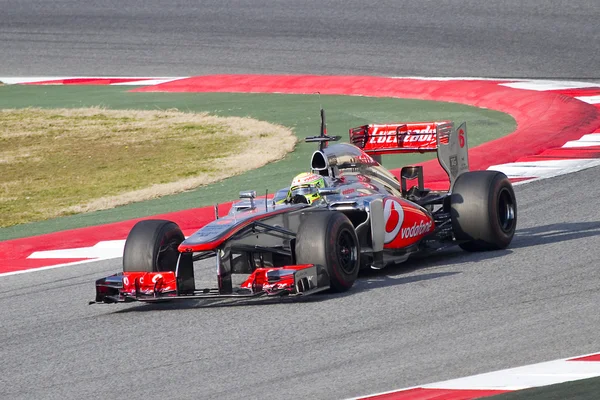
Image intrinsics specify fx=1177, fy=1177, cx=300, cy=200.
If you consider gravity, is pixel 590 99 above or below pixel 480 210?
above

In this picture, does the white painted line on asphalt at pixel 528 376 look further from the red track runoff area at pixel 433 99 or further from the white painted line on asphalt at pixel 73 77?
→ the white painted line on asphalt at pixel 73 77

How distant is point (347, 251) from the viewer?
8922 millimetres

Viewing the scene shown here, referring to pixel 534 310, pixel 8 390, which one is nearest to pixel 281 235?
pixel 534 310

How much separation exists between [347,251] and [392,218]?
71 centimetres

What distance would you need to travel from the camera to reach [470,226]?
991 cm

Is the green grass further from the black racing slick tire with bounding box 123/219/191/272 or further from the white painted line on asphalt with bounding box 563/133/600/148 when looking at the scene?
the black racing slick tire with bounding box 123/219/191/272

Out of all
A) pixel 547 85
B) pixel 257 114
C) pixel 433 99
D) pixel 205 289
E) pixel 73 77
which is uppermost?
pixel 73 77

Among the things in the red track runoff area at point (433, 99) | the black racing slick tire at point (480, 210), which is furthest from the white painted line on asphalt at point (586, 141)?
the black racing slick tire at point (480, 210)

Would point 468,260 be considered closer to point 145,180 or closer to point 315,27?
point 145,180

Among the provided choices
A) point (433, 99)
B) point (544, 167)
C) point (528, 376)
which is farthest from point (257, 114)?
point (528, 376)

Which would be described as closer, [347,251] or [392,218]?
[347,251]

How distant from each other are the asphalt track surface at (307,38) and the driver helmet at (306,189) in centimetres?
1292

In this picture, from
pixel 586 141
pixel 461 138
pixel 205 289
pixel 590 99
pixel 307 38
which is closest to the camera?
pixel 205 289

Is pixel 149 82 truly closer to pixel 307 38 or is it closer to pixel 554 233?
pixel 307 38
